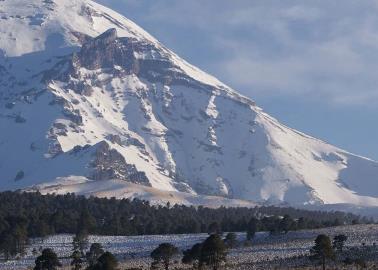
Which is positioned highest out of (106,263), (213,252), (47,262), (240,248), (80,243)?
(80,243)

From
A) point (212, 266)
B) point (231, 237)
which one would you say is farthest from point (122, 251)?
point (212, 266)

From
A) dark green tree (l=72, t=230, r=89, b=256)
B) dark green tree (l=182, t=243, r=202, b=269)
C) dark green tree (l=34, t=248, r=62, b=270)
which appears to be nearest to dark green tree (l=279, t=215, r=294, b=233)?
dark green tree (l=72, t=230, r=89, b=256)

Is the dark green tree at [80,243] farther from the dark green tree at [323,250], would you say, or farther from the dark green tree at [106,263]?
the dark green tree at [323,250]

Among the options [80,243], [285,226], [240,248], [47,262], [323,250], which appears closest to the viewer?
[323,250]

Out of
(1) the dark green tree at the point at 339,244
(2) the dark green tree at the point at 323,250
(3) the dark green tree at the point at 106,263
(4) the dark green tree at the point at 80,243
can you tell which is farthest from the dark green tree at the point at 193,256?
(4) the dark green tree at the point at 80,243

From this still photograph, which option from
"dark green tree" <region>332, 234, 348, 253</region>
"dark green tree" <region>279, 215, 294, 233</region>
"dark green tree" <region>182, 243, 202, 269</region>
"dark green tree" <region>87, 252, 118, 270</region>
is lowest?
"dark green tree" <region>87, 252, 118, 270</region>

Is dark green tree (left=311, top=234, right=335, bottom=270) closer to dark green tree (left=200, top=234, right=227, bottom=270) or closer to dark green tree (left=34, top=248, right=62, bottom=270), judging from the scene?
dark green tree (left=200, top=234, right=227, bottom=270)

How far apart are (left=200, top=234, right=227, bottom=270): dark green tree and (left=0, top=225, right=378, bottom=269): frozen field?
8.74 m

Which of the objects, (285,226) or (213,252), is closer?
(213,252)

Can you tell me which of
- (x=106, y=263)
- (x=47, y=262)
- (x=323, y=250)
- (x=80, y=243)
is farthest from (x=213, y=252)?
(x=80, y=243)

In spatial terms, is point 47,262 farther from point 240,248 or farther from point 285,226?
point 285,226

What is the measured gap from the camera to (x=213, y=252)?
373 ft

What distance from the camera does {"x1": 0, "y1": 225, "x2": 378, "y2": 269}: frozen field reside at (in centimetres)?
13312

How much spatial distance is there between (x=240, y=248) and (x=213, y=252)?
34548 mm
